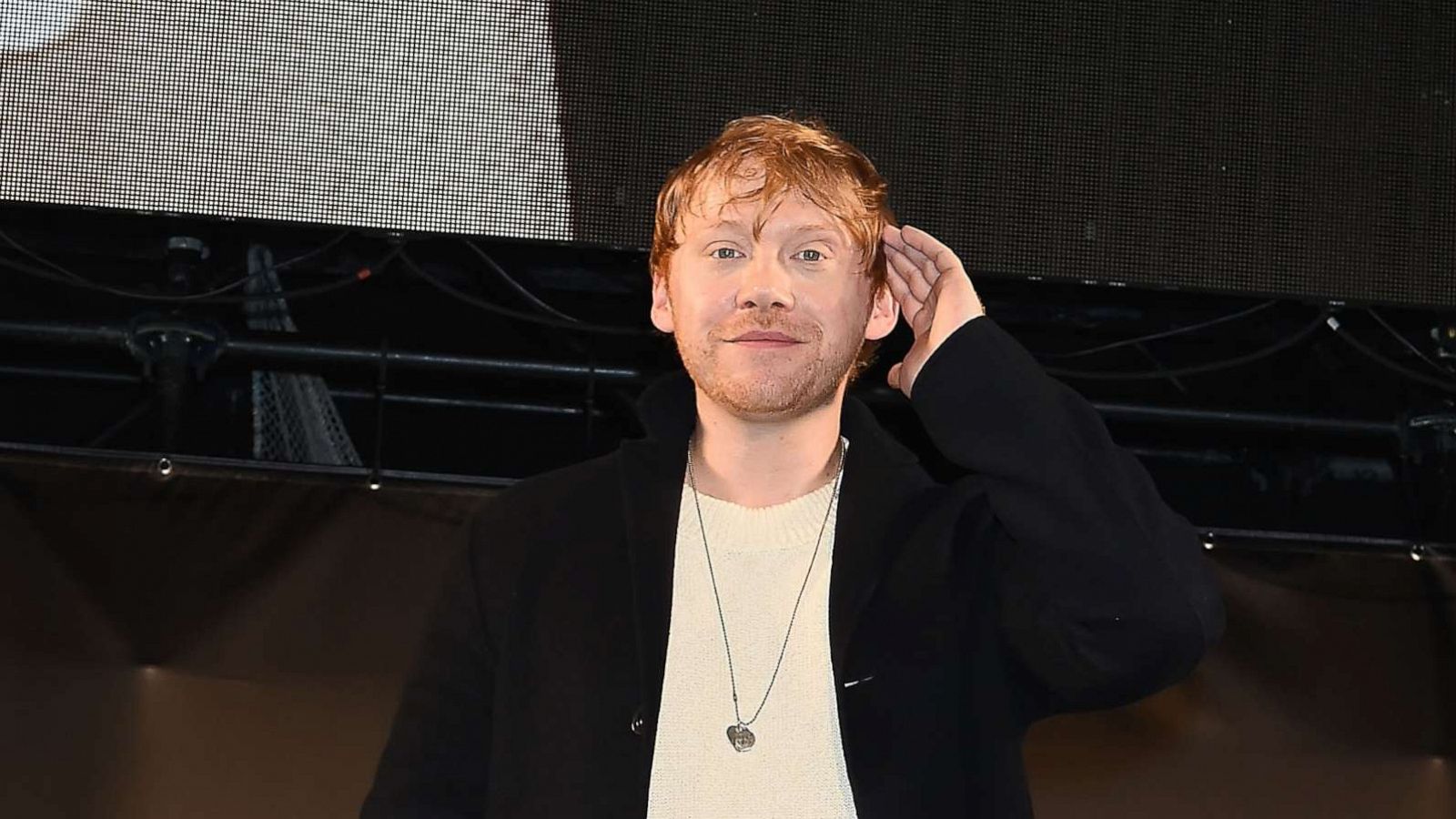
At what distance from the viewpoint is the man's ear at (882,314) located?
1.62 metres

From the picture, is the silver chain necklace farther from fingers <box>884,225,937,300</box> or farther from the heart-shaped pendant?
fingers <box>884,225,937,300</box>

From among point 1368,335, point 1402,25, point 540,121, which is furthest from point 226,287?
point 1368,335

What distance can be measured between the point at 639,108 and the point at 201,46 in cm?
51

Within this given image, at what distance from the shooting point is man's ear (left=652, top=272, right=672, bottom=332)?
A: 1.65 meters

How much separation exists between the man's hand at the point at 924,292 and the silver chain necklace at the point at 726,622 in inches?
4.9

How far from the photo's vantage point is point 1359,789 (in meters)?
2.79

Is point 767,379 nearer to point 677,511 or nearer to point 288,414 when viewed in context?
point 677,511

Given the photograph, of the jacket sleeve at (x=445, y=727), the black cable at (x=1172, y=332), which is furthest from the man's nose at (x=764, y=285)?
the black cable at (x=1172, y=332)

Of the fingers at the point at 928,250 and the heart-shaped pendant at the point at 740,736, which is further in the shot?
the fingers at the point at 928,250

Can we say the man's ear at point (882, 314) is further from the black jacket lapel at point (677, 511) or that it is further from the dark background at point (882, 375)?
the dark background at point (882, 375)

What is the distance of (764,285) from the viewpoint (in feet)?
4.85

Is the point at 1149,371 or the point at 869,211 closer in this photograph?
the point at 869,211

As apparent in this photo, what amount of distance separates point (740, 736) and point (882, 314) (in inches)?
17.9

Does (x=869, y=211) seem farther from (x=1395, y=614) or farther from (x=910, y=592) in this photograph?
(x=1395, y=614)
